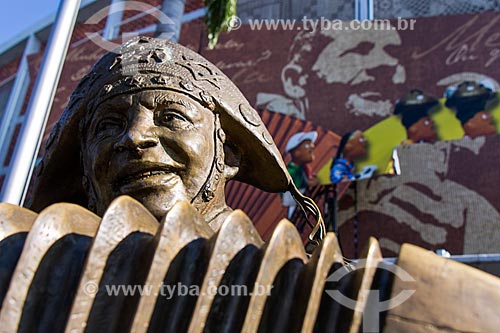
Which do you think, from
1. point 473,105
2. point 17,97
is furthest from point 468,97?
point 17,97

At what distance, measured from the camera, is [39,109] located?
343 cm

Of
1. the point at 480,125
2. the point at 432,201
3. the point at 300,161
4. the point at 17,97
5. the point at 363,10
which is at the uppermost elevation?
the point at 363,10

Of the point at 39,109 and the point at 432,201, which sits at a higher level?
the point at 432,201

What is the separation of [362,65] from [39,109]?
29.5 feet

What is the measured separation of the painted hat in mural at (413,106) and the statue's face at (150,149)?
31.6ft

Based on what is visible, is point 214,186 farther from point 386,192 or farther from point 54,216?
point 386,192

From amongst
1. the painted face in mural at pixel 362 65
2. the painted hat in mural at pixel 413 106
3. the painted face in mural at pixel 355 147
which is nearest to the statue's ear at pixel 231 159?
the painted face in mural at pixel 355 147

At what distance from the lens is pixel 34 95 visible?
3.51 meters

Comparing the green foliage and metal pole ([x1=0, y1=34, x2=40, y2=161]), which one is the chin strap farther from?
metal pole ([x1=0, y1=34, x2=40, y2=161])

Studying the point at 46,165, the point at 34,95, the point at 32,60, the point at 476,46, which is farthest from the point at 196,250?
the point at 32,60

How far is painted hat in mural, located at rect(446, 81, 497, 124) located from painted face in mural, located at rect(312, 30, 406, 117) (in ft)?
2.98

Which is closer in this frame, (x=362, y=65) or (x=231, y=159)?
(x=231, y=159)

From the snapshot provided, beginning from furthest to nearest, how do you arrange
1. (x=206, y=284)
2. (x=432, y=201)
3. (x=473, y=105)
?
1. (x=473, y=105)
2. (x=432, y=201)
3. (x=206, y=284)

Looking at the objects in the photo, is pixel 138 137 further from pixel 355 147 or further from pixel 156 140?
pixel 355 147
